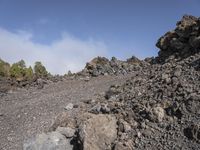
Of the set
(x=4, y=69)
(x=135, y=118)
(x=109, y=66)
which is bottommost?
(x=135, y=118)

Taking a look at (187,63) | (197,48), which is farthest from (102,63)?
(187,63)

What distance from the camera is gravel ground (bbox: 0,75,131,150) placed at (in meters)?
16.9

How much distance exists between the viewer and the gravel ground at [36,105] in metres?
16.9

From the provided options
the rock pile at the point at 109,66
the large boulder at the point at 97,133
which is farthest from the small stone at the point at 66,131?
the rock pile at the point at 109,66

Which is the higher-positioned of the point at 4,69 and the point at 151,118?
the point at 4,69

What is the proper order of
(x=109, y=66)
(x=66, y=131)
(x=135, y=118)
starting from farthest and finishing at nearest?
(x=109, y=66) < (x=66, y=131) < (x=135, y=118)

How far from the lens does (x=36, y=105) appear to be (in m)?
20.0

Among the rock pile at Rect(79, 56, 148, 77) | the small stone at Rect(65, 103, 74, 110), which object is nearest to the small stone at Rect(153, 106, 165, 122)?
the small stone at Rect(65, 103, 74, 110)

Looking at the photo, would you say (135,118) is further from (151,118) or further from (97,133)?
(97,133)

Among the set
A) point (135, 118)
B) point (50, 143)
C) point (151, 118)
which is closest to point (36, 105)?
point (50, 143)

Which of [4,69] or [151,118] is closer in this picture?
[151,118]

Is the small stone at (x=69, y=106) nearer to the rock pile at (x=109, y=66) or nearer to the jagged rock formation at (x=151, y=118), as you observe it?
the jagged rock formation at (x=151, y=118)

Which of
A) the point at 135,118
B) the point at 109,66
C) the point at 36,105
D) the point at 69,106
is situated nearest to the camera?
the point at 135,118

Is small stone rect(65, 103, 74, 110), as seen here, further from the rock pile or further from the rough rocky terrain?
the rock pile
